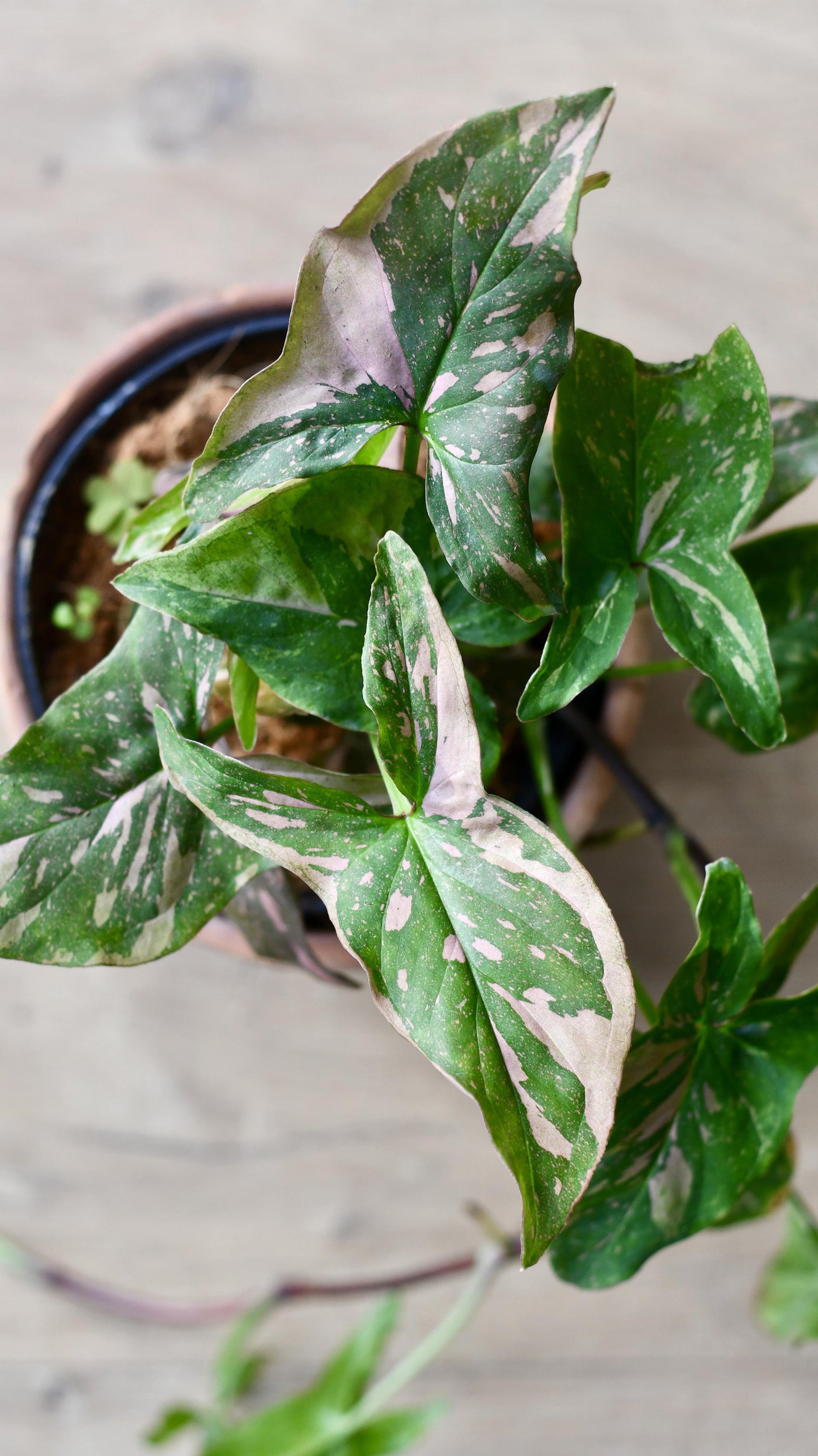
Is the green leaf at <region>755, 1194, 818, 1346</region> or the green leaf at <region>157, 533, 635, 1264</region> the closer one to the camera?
the green leaf at <region>157, 533, 635, 1264</region>

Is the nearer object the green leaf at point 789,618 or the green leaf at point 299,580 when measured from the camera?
the green leaf at point 299,580

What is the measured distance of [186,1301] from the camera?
0.88 m

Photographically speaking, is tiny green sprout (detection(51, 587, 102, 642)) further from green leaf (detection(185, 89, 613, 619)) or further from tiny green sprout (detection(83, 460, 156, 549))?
green leaf (detection(185, 89, 613, 619))

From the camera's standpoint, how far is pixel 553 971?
0.36 m

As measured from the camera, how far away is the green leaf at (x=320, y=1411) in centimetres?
79

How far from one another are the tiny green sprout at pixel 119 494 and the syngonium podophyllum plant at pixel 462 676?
5.9 inches

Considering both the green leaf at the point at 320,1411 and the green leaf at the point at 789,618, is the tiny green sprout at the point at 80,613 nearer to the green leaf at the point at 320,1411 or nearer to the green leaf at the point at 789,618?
the green leaf at the point at 789,618

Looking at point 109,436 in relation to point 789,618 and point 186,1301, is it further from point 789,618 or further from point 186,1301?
point 186,1301

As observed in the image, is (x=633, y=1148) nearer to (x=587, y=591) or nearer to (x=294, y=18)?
(x=587, y=591)

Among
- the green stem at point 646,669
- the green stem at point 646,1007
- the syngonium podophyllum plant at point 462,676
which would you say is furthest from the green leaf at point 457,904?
the green stem at point 646,669

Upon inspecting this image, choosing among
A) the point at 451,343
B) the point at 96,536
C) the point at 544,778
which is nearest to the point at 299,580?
the point at 451,343

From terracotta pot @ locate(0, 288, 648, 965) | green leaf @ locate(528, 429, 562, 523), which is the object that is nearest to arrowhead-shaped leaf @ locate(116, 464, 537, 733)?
green leaf @ locate(528, 429, 562, 523)

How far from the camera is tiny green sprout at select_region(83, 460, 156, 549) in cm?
65

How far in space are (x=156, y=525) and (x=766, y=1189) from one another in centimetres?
44
